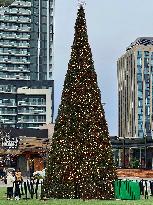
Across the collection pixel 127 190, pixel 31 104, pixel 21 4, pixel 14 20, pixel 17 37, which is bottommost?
pixel 127 190

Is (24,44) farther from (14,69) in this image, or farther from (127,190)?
(127,190)

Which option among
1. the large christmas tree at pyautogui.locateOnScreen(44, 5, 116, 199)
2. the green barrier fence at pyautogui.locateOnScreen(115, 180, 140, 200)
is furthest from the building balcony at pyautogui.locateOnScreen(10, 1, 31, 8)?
the large christmas tree at pyautogui.locateOnScreen(44, 5, 116, 199)

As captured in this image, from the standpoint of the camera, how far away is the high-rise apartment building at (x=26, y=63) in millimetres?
152250

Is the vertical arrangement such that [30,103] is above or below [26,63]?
below

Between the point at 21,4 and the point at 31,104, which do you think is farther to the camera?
the point at 21,4

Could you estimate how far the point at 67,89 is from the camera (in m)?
26.6

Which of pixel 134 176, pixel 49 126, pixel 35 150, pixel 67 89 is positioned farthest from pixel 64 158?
pixel 49 126

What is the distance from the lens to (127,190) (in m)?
27.7

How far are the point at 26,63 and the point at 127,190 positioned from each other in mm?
138900

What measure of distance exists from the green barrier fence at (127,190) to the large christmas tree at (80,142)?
2.45 ft

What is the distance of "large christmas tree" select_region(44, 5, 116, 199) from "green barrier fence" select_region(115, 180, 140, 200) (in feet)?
2.45

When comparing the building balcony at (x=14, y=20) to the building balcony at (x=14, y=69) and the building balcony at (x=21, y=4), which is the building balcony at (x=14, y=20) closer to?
the building balcony at (x=21, y=4)

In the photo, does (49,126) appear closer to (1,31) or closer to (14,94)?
(14,94)

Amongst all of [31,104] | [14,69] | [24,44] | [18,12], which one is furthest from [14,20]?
[31,104]
